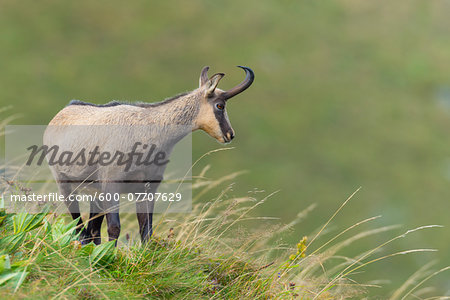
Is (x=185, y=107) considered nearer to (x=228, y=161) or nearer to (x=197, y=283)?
(x=197, y=283)

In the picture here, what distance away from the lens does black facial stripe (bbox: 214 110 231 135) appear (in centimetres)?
695

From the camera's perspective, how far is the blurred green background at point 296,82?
59.1 m

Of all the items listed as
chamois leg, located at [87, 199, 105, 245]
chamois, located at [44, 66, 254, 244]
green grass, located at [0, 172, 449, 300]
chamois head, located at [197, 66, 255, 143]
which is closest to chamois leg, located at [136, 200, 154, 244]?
A: chamois, located at [44, 66, 254, 244]

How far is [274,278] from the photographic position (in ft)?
22.9

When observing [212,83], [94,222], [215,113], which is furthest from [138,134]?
[94,222]

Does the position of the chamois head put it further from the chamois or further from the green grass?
the green grass

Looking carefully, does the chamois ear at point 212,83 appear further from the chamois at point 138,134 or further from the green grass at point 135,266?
the green grass at point 135,266

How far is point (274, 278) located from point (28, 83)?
210 feet

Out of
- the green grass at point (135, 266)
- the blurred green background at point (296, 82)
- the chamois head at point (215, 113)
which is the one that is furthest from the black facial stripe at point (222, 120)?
the blurred green background at point (296, 82)

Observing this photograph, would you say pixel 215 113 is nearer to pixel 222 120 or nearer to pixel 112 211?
pixel 222 120

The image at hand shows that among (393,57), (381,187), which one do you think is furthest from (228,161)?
(393,57)

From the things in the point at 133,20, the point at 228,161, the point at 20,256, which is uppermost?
the point at 133,20

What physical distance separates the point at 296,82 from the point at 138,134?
248 feet

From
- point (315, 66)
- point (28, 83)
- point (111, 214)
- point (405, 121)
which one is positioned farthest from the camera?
point (315, 66)
